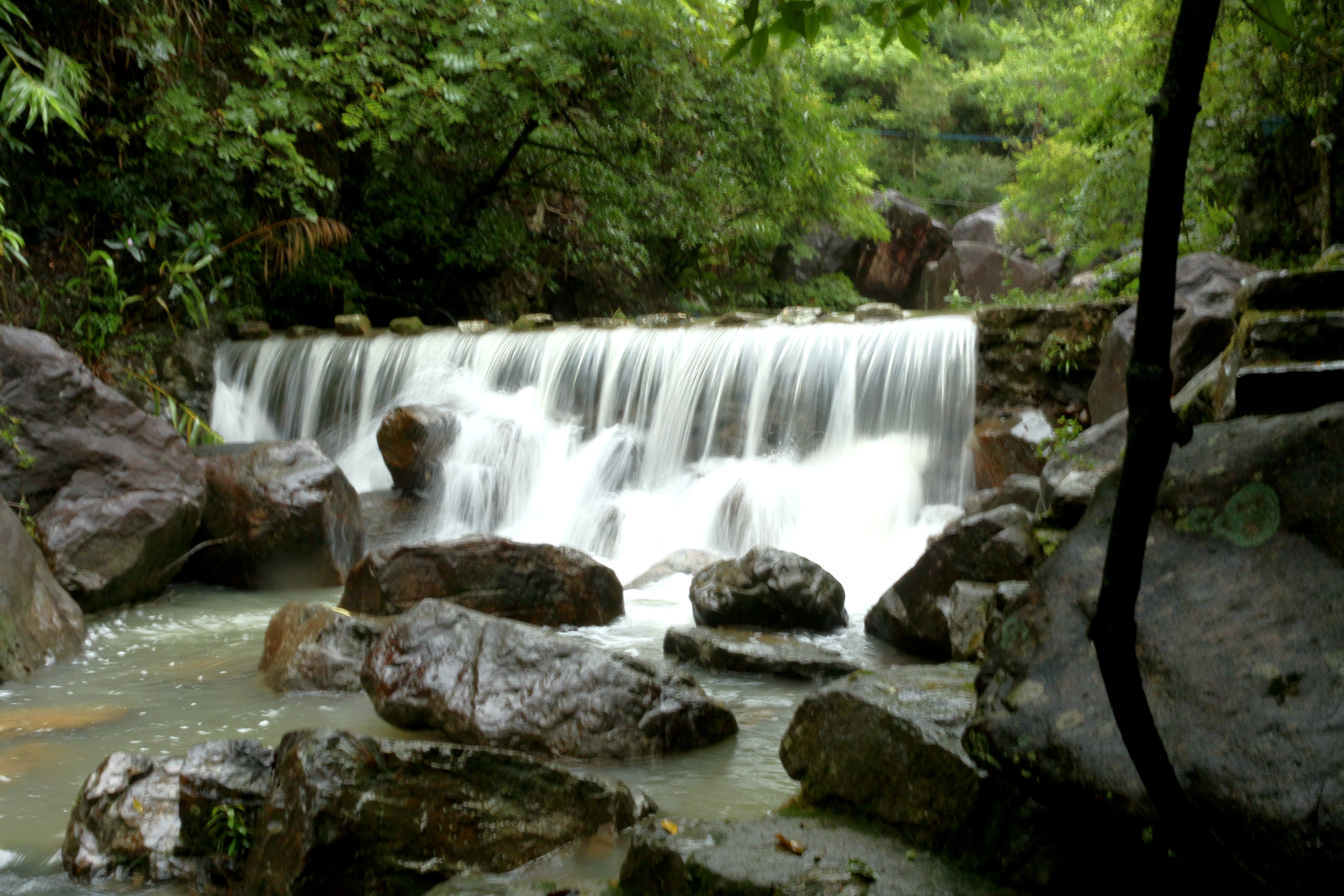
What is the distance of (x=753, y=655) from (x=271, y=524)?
3919mm

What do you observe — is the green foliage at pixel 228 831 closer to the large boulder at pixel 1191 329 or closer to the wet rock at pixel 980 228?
the large boulder at pixel 1191 329

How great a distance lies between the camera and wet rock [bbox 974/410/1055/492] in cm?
766

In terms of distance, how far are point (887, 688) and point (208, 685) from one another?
3436mm

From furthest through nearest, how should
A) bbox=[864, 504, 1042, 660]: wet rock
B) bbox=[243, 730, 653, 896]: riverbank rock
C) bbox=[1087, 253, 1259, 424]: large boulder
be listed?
bbox=[1087, 253, 1259, 424]: large boulder, bbox=[864, 504, 1042, 660]: wet rock, bbox=[243, 730, 653, 896]: riverbank rock

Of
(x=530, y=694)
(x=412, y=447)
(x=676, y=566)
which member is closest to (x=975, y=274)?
(x=412, y=447)

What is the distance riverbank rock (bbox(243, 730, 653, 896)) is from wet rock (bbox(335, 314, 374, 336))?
33.3ft

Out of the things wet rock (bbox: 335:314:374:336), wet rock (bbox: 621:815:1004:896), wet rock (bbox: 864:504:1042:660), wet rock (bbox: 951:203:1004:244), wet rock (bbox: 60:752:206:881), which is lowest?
wet rock (bbox: 60:752:206:881)

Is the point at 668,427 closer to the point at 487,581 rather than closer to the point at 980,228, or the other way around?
the point at 487,581

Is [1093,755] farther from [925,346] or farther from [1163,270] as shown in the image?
[925,346]

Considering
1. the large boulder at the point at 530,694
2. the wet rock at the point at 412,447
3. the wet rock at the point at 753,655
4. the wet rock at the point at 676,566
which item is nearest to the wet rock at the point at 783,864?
the large boulder at the point at 530,694

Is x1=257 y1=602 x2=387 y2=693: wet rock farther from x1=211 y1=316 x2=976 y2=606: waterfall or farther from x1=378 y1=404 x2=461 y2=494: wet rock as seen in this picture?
x1=378 y1=404 x2=461 y2=494: wet rock

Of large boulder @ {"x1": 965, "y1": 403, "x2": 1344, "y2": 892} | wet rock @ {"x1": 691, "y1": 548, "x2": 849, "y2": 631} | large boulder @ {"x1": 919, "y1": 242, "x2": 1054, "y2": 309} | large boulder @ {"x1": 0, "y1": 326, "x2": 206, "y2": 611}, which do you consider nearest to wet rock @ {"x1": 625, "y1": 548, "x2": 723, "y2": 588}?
wet rock @ {"x1": 691, "y1": 548, "x2": 849, "y2": 631}

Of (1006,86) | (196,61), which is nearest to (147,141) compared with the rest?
(196,61)

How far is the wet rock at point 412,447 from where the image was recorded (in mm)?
9086
